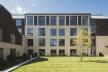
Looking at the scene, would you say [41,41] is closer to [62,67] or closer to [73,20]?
[73,20]

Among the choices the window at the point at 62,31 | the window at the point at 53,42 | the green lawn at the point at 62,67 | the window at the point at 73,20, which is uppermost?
the window at the point at 73,20

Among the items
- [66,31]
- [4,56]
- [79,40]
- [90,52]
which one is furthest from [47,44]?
[4,56]

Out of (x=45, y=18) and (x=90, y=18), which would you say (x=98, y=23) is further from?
(x=45, y=18)

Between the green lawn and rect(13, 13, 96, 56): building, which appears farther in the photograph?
rect(13, 13, 96, 56): building

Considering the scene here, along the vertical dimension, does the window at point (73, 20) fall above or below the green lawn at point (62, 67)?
above

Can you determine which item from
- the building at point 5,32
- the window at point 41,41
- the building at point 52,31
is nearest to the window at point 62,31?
the building at point 52,31

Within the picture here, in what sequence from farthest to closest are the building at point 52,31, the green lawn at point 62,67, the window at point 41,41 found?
the window at point 41,41
the building at point 52,31
the green lawn at point 62,67

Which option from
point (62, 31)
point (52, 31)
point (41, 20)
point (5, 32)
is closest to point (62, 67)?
point (5, 32)

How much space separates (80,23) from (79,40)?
30.9 m

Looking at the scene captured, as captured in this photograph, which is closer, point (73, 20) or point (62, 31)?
point (73, 20)

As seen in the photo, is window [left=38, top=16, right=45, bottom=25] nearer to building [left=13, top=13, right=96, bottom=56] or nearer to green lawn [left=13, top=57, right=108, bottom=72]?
building [left=13, top=13, right=96, bottom=56]

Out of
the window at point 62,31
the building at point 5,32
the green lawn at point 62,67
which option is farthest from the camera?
the window at point 62,31

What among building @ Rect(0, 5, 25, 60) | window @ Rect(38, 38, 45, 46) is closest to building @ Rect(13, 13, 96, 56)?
window @ Rect(38, 38, 45, 46)

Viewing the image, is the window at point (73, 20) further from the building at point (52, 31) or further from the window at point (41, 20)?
the window at point (41, 20)
